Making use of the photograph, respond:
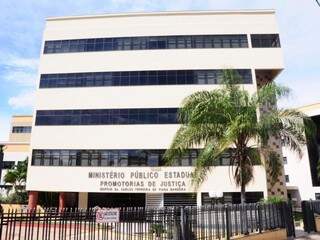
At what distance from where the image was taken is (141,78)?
30406mm

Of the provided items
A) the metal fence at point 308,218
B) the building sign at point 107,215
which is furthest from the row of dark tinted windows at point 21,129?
the building sign at point 107,215

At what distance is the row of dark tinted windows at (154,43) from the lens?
30.9 metres

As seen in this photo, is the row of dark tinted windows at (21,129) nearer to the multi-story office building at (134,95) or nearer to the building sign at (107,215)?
the multi-story office building at (134,95)

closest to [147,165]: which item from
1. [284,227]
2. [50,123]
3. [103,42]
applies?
[50,123]

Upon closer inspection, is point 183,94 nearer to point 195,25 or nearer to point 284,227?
point 195,25

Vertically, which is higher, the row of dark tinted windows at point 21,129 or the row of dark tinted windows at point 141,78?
the row of dark tinted windows at point 21,129

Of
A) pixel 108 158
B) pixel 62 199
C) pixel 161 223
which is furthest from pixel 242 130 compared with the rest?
pixel 62 199

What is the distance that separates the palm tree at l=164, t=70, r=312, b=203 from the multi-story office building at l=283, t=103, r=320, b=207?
31529 mm

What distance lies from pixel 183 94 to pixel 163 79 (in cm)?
205

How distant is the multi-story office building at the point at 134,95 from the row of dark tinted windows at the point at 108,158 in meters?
0.08

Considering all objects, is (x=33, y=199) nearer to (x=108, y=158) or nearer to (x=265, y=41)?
(x=108, y=158)

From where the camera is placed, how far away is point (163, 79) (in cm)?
3025

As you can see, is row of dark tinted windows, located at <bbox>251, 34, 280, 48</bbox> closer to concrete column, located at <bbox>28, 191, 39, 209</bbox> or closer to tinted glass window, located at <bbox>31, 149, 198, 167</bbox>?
tinted glass window, located at <bbox>31, 149, 198, 167</bbox>

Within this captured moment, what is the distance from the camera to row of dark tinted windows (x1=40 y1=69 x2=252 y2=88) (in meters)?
30.0
